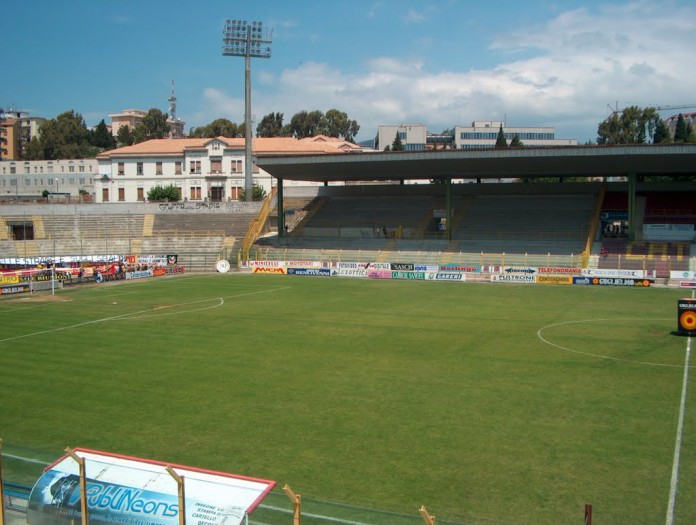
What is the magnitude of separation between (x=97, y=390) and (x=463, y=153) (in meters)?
37.2

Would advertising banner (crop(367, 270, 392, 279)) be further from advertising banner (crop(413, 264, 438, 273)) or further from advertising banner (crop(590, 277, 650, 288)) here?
advertising banner (crop(590, 277, 650, 288))

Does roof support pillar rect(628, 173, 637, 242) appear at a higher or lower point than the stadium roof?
lower

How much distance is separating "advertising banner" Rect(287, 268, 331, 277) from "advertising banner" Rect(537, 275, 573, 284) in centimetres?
1615

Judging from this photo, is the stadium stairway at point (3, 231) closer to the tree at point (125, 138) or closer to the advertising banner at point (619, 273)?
the advertising banner at point (619, 273)

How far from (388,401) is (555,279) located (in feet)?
101

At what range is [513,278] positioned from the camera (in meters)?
44.2

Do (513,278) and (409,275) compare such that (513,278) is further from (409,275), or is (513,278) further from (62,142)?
(62,142)

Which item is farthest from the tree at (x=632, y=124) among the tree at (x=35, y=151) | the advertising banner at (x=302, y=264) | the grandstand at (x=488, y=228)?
the tree at (x=35, y=151)

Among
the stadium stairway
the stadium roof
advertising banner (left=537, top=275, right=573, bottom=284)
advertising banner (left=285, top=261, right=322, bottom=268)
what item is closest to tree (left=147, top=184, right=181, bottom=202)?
the stadium stairway

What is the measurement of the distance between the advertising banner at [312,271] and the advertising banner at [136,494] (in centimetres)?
4193

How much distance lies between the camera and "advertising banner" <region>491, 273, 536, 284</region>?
43875 mm

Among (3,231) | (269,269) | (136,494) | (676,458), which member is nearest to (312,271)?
(269,269)

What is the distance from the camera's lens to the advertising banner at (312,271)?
49.5 m

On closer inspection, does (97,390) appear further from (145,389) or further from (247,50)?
(247,50)
